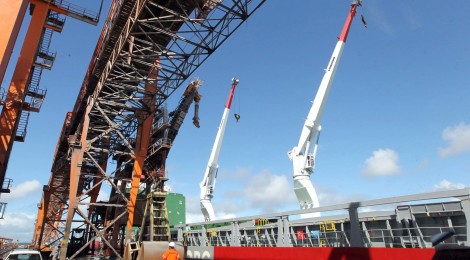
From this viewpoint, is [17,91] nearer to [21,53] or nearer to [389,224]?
[21,53]

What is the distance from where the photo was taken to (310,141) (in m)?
23.4

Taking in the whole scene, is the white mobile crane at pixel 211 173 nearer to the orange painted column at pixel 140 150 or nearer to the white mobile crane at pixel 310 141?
the white mobile crane at pixel 310 141

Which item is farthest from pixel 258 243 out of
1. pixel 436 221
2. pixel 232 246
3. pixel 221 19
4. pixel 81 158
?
pixel 81 158

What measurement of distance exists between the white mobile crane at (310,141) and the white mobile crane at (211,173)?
43.4 feet


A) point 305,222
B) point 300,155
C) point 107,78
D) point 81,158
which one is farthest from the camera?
point 300,155

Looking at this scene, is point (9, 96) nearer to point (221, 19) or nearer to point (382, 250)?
point (221, 19)

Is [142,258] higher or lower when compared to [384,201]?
lower

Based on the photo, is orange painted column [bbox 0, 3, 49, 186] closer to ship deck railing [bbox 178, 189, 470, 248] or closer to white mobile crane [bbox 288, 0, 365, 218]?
ship deck railing [bbox 178, 189, 470, 248]

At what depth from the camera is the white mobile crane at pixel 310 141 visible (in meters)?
22.4

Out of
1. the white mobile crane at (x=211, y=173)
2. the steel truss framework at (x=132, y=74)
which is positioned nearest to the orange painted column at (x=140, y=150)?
the steel truss framework at (x=132, y=74)

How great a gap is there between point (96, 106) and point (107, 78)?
2.48 meters

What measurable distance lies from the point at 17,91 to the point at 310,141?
61.8 ft

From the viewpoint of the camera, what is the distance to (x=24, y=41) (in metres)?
19.6

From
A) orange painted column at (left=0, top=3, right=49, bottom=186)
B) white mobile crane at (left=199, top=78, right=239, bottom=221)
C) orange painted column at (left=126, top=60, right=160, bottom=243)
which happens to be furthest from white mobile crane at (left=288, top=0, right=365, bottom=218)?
orange painted column at (left=0, top=3, right=49, bottom=186)
